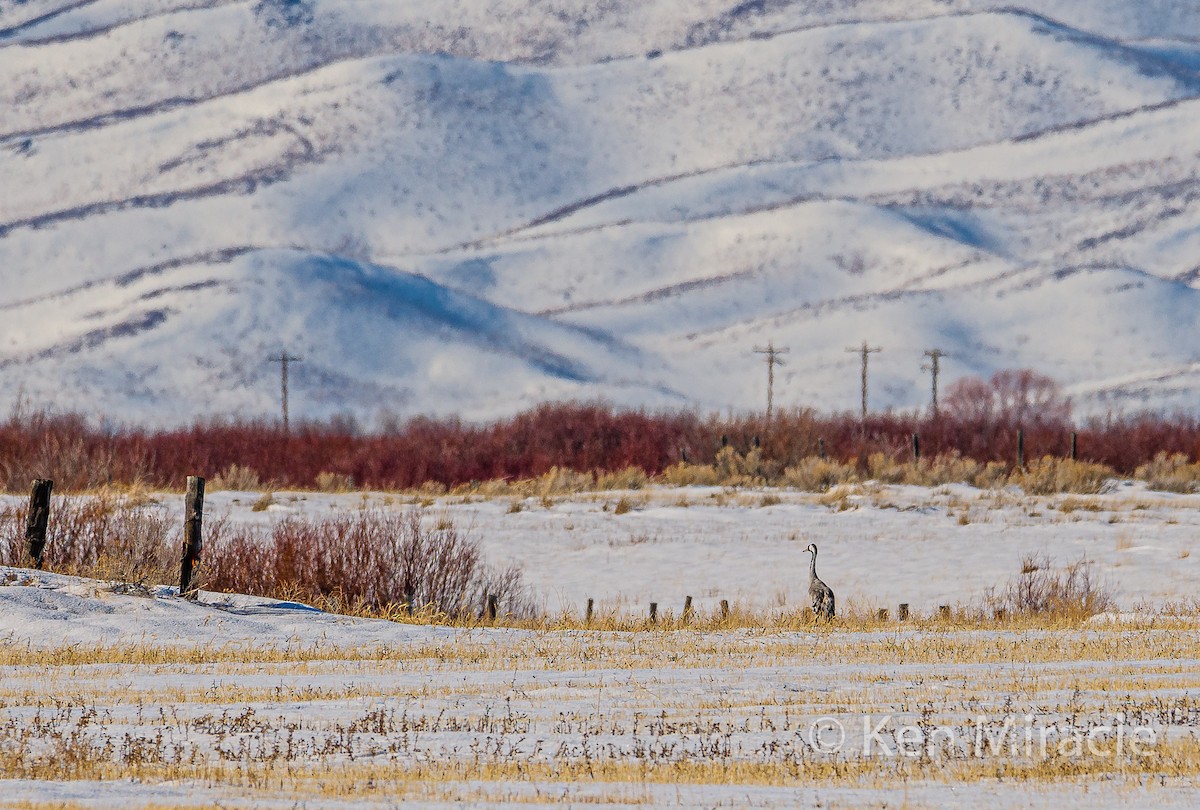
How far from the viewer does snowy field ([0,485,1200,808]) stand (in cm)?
882

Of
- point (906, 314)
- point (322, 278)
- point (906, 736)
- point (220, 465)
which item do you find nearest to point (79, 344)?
point (322, 278)

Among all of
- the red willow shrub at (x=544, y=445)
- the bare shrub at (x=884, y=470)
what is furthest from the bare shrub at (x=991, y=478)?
the red willow shrub at (x=544, y=445)

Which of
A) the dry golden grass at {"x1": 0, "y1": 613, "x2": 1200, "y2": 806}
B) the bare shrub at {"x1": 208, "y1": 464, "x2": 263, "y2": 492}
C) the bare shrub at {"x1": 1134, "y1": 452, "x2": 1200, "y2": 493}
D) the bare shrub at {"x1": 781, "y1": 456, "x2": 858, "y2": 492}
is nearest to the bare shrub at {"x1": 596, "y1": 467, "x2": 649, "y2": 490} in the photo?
the bare shrub at {"x1": 781, "y1": 456, "x2": 858, "y2": 492}

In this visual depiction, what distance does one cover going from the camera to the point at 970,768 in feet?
30.2

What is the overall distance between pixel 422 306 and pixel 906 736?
5095 inches

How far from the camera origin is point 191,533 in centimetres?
1767

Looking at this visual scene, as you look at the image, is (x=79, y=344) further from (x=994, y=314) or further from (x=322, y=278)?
(x=994, y=314)

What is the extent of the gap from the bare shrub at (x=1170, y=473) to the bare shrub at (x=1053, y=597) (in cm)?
1678

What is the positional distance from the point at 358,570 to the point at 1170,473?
2736cm

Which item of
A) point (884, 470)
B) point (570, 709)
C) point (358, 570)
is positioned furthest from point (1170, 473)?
point (570, 709)

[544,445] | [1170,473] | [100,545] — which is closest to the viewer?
[100,545]

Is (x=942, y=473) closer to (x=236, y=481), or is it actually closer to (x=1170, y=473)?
(x=1170, y=473)

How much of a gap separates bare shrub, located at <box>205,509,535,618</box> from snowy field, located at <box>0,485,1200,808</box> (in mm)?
2140

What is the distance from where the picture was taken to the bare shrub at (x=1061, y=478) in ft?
128
